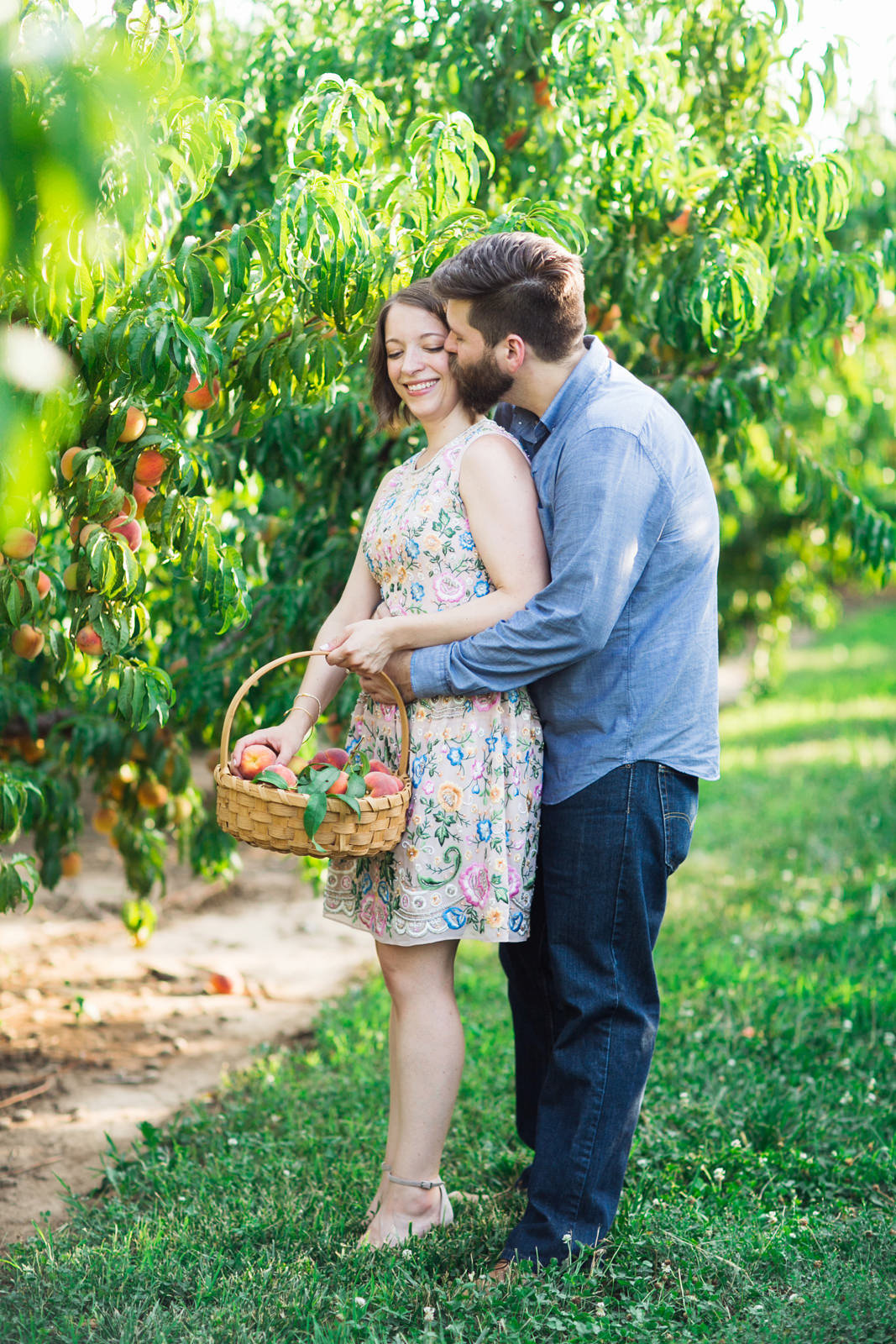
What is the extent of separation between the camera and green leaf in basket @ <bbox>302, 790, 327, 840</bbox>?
6.63 ft

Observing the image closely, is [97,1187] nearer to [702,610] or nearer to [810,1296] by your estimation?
[810,1296]

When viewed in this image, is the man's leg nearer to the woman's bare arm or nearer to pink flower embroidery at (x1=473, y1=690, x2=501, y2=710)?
pink flower embroidery at (x1=473, y1=690, x2=501, y2=710)

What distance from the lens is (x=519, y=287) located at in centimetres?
217

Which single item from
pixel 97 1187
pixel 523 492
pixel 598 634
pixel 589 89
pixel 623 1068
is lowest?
pixel 97 1187

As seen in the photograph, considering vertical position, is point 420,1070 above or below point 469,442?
below

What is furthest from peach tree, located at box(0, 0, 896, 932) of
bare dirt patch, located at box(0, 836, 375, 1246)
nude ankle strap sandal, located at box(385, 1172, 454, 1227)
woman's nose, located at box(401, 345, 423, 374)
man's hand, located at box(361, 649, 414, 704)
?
nude ankle strap sandal, located at box(385, 1172, 454, 1227)

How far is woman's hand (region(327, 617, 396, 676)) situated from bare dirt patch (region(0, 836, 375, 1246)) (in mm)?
1506

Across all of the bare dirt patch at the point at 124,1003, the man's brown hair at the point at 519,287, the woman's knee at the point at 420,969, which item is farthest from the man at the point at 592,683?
the bare dirt patch at the point at 124,1003

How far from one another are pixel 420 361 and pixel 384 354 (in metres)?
0.11

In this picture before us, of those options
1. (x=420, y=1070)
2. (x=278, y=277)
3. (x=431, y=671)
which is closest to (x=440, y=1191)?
(x=420, y=1070)

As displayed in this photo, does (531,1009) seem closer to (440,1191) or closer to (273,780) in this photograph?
(440,1191)

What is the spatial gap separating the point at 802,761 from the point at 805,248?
213 inches

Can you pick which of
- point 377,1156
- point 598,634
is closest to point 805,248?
point 598,634

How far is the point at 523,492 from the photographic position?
7.37 feet
